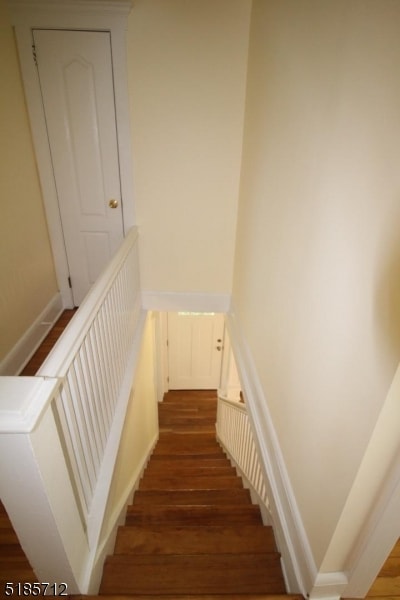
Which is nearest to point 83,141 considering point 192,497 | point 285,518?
point 285,518

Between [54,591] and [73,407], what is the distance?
0.76m

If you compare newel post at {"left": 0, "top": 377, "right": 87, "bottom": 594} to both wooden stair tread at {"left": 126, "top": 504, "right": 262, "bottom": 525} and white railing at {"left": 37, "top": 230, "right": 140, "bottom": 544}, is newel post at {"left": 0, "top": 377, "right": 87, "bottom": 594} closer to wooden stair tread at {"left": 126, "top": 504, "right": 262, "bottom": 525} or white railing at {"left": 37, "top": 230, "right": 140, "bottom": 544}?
white railing at {"left": 37, "top": 230, "right": 140, "bottom": 544}

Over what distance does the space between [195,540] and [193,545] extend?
0.03m

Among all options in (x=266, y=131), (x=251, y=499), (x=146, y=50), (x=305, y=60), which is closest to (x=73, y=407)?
(x=305, y=60)

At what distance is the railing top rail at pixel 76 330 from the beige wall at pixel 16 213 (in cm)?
103

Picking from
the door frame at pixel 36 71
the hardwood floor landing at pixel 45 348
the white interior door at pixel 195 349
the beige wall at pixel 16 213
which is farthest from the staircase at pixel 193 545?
the door frame at pixel 36 71

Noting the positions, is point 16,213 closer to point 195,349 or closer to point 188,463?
point 188,463

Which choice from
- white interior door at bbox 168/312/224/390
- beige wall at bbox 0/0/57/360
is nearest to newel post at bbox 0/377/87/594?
beige wall at bbox 0/0/57/360

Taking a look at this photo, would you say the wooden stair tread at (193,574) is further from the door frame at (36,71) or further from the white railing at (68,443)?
the door frame at (36,71)

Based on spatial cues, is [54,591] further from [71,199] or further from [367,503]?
[71,199]

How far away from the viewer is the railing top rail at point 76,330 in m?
1.02

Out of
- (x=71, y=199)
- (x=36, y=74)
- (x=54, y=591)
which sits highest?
(x=36, y=74)

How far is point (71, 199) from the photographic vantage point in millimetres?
2738

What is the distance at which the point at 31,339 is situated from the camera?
2541 mm
